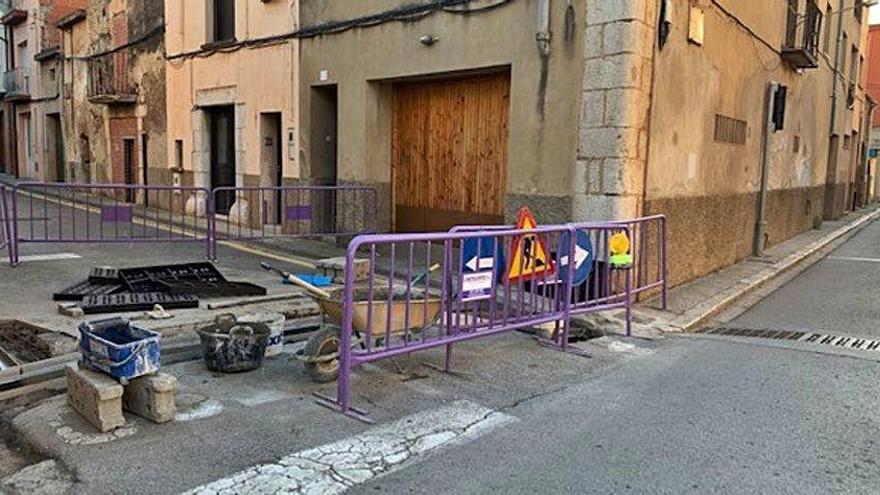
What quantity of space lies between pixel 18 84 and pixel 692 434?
110 feet

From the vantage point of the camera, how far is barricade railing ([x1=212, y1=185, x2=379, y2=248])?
37.0ft

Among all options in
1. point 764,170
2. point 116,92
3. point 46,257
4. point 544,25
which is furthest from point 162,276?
point 116,92

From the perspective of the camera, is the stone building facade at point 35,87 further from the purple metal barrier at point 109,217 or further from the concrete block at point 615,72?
the concrete block at point 615,72

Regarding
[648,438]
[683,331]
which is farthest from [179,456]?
[683,331]

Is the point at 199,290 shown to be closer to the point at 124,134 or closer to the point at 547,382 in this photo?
the point at 547,382

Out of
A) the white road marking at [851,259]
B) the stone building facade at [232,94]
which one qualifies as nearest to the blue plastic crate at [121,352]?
the stone building facade at [232,94]

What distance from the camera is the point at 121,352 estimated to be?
4121mm

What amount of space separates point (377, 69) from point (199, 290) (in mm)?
4985

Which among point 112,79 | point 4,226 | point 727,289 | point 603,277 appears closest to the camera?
point 603,277

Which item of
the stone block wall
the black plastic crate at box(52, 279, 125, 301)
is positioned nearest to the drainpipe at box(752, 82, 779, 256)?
the stone block wall

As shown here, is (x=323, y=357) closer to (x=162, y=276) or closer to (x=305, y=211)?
(x=162, y=276)

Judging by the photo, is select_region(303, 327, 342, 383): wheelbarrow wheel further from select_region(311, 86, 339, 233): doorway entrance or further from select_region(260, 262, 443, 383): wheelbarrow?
select_region(311, 86, 339, 233): doorway entrance

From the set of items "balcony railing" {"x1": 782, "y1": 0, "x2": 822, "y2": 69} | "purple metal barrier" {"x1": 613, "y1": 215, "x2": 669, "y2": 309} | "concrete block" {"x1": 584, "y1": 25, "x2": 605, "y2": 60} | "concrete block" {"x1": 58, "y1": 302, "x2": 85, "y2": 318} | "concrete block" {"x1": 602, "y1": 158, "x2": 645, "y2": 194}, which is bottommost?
"concrete block" {"x1": 58, "y1": 302, "x2": 85, "y2": 318}

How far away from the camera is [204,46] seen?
15016 mm
